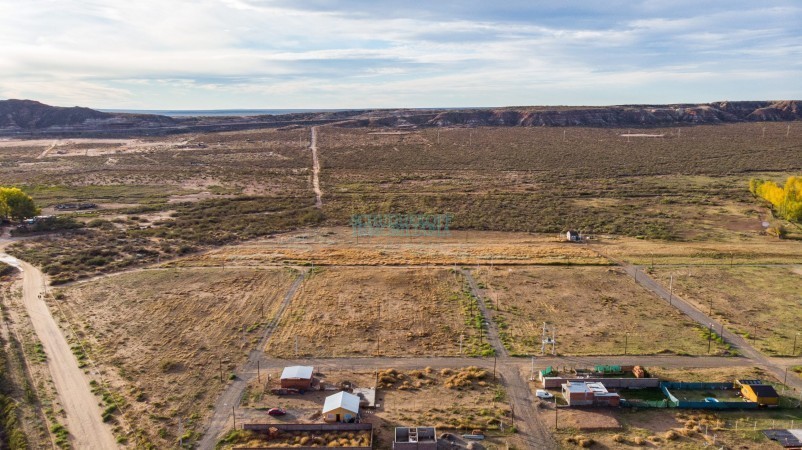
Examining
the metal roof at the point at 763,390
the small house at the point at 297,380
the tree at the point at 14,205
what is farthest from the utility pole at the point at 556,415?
the tree at the point at 14,205

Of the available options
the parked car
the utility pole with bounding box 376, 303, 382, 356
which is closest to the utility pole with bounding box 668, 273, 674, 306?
the parked car

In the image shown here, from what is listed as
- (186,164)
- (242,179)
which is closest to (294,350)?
(242,179)

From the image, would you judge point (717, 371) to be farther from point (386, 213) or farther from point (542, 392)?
point (386, 213)

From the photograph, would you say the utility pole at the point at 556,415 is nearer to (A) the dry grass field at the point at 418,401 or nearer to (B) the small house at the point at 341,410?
(A) the dry grass field at the point at 418,401

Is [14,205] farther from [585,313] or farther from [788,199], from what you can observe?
[788,199]

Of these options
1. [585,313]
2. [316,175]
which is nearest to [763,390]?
[585,313]

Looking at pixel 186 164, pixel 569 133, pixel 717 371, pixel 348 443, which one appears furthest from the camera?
pixel 569 133
